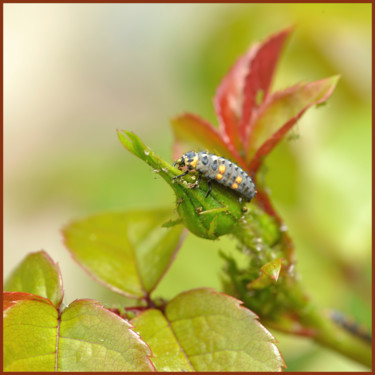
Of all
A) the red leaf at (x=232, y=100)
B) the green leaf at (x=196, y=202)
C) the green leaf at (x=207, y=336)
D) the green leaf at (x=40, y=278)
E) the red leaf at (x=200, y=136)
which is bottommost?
the green leaf at (x=207, y=336)

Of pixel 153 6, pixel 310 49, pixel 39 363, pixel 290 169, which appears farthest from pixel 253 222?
pixel 153 6

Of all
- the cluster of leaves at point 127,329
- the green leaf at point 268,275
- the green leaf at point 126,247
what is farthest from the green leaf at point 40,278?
the green leaf at point 268,275

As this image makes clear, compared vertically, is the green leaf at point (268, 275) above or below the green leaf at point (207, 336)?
above

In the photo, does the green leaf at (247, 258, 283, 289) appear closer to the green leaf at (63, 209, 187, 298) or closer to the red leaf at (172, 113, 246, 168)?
the green leaf at (63, 209, 187, 298)

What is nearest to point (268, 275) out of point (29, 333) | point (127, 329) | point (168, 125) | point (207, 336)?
point (207, 336)

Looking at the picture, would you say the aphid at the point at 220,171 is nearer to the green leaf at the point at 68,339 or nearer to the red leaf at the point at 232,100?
the red leaf at the point at 232,100

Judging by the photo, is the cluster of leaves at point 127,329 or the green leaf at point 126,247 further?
the green leaf at point 126,247

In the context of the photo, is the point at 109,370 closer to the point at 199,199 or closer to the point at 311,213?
the point at 199,199
